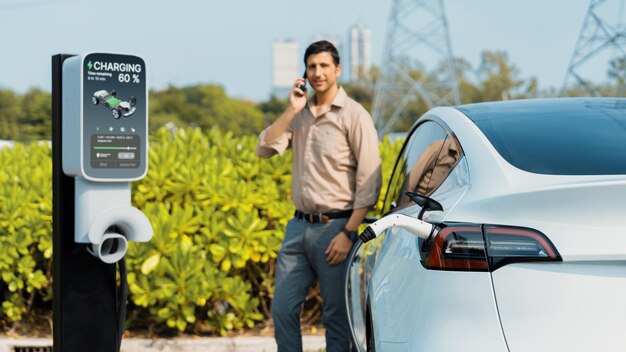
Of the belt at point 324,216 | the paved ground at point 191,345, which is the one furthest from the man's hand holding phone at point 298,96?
the paved ground at point 191,345

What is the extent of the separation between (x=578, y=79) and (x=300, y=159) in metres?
28.3

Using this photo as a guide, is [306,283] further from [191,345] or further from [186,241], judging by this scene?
[191,345]

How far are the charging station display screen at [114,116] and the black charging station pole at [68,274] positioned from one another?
0.77 feet

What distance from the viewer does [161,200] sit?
623cm

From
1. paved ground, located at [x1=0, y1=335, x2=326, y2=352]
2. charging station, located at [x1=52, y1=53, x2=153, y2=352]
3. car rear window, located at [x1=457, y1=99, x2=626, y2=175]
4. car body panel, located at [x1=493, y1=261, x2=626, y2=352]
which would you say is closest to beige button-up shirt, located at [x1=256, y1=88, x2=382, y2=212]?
car rear window, located at [x1=457, y1=99, x2=626, y2=175]

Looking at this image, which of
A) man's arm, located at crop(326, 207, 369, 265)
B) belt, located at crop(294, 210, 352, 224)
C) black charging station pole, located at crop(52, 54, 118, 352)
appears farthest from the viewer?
belt, located at crop(294, 210, 352, 224)

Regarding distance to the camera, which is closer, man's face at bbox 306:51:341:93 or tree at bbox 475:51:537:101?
man's face at bbox 306:51:341:93

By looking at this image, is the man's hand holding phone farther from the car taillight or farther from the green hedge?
the car taillight

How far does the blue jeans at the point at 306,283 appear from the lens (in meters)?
4.61

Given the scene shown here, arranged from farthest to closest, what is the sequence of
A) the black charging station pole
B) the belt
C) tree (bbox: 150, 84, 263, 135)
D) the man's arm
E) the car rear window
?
tree (bbox: 150, 84, 263, 135), the belt, the man's arm, the black charging station pole, the car rear window

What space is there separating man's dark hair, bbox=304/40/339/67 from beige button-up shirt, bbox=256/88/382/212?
196mm

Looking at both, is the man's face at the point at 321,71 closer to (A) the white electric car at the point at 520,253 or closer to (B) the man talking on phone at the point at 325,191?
(B) the man talking on phone at the point at 325,191

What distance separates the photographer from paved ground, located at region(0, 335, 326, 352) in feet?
19.0

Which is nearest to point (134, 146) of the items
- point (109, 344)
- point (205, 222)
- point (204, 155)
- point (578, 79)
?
point (109, 344)
